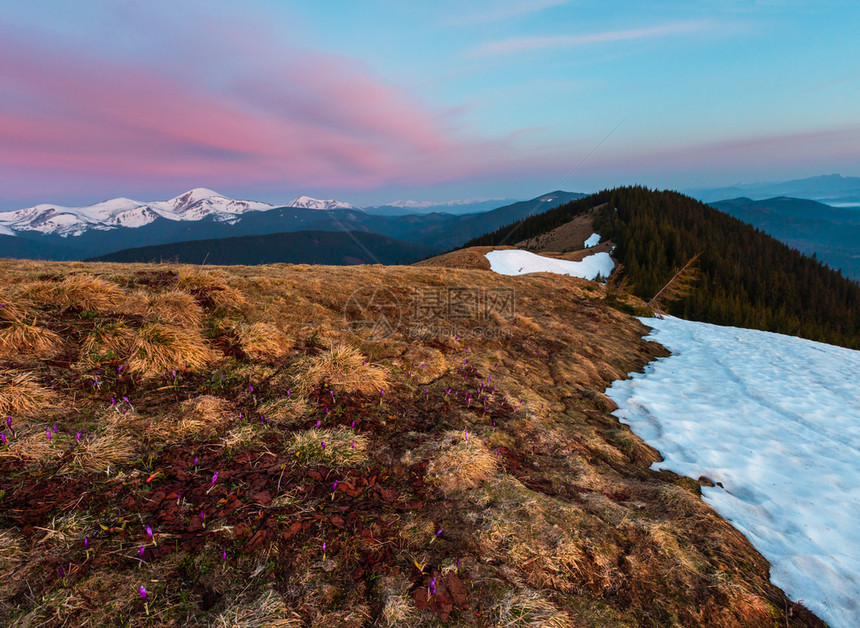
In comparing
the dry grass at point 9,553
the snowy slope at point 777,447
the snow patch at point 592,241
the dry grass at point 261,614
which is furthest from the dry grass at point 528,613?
the snow patch at point 592,241

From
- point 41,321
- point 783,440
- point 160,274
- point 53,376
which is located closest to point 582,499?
point 783,440

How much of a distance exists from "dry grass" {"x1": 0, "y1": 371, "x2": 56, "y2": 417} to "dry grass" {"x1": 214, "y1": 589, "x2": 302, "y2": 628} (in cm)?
358

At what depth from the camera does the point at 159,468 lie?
134 inches

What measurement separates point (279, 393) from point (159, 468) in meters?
1.73

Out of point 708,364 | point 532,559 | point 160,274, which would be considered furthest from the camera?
point 708,364

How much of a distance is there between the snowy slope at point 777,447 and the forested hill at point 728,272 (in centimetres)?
4502

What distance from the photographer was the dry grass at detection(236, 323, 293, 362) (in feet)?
18.9

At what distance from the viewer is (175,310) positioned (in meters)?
6.16

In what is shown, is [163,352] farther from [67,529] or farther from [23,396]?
[67,529]

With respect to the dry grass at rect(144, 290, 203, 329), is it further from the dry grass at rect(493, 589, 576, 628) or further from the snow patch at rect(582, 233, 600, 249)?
the snow patch at rect(582, 233, 600, 249)

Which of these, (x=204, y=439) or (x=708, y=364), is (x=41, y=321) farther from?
(x=708, y=364)

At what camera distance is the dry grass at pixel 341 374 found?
529cm

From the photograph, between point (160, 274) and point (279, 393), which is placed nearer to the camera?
point (279, 393)

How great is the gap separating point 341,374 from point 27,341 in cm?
433
